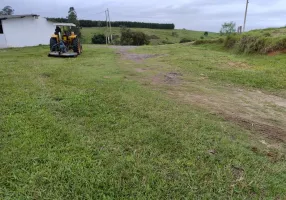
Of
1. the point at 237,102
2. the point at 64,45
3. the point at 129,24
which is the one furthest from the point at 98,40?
the point at 237,102

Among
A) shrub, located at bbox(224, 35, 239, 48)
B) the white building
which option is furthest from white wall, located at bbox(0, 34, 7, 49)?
shrub, located at bbox(224, 35, 239, 48)

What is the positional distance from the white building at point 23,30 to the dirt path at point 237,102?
16926 millimetres

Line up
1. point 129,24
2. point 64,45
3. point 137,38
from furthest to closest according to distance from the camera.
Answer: point 129,24 < point 137,38 < point 64,45

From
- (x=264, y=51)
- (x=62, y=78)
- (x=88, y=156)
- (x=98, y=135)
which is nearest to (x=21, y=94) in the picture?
(x=62, y=78)

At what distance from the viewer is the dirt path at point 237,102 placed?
11.7 feet

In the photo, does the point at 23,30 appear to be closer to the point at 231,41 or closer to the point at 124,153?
the point at 231,41

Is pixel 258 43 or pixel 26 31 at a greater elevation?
pixel 26 31

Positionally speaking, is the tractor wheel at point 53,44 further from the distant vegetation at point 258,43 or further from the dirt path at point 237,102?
the distant vegetation at point 258,43

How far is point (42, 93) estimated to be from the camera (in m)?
4.82

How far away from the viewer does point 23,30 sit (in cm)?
2022

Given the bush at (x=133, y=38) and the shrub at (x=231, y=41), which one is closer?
the shrub at (x=231, y=41)

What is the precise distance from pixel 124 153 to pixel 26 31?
21.0m

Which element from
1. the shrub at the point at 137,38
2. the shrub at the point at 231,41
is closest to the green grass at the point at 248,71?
the shrub at the point at 231,41

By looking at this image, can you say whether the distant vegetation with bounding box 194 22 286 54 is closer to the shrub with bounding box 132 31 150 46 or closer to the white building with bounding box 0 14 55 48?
the white building with bounding box 0 14 55 48
